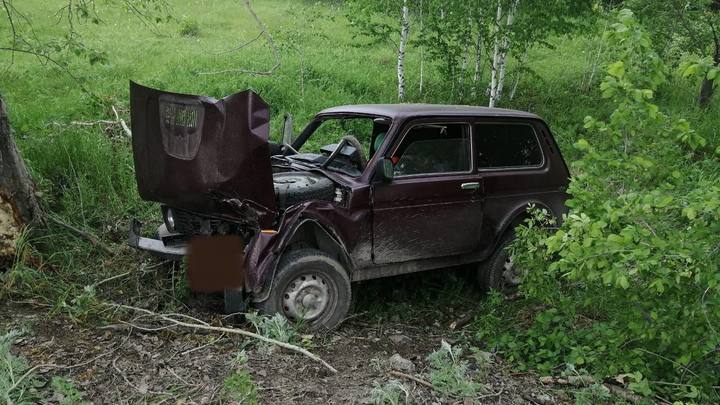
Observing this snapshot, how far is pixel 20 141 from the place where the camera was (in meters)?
6.83

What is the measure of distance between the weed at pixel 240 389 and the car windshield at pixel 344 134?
2.16 m

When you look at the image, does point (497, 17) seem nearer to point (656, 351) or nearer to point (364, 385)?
point (656, 351)

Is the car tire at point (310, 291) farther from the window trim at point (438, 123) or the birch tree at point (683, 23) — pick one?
the birch tree at point (683, 23)

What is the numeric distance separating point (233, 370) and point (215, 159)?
1509 millimetres

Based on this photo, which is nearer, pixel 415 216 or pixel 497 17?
pixel 415 216

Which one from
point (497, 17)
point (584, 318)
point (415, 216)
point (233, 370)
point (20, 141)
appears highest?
point (497, 17)

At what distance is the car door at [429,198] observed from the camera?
190 inches

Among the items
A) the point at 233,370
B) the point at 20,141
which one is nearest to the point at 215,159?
the point at 233,370

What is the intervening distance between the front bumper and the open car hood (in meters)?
0.31

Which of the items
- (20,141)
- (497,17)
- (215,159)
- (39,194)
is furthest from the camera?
(497,17)

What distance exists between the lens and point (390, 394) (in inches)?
128

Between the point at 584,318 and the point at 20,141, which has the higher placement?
the point at 20,141

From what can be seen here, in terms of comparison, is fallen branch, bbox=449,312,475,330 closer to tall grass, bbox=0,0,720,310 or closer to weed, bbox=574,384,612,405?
weed, bbox=574,384,612,405

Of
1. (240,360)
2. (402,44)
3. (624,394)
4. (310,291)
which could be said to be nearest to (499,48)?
(402,44)
